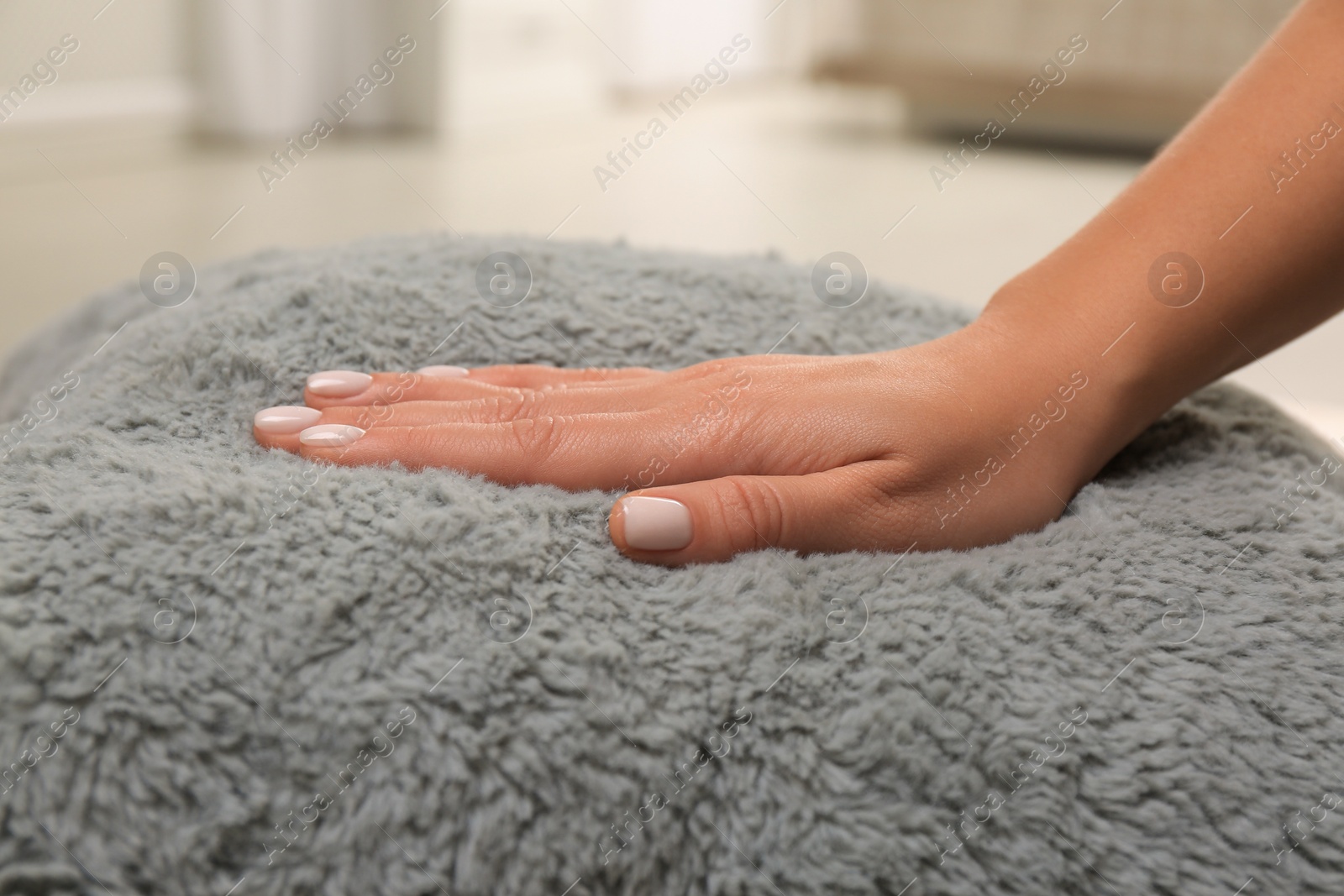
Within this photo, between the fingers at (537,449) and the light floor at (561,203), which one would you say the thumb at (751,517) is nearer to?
the fingers at (537,449)

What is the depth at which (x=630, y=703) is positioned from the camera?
466mm

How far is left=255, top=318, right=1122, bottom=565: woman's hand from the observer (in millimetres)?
556

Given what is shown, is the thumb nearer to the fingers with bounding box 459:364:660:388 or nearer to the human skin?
the human skin

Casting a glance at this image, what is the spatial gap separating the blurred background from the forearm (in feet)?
3.59

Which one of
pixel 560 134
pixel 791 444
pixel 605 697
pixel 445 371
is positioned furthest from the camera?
pixel 560 134

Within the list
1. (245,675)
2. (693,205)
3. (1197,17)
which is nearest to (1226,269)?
(245,675)

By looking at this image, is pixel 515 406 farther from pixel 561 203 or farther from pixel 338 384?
pixel 561 203

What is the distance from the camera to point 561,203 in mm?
2840

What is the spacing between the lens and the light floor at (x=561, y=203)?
2.07m

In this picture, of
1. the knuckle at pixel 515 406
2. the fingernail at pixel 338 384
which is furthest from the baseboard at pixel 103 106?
the knuckle at pixel 515 406

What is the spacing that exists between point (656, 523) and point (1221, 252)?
1.26ft

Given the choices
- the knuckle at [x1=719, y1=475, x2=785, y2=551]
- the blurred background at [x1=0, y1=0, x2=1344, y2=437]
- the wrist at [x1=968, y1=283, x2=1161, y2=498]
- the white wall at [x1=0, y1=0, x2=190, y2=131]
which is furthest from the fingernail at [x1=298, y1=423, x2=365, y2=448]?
the white wall at [x1=0, y1=0, x2=190, y2=131]

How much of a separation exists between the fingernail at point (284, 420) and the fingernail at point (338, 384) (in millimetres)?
20

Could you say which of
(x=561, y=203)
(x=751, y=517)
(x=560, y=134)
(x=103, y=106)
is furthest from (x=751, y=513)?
(x=560, y=134)
